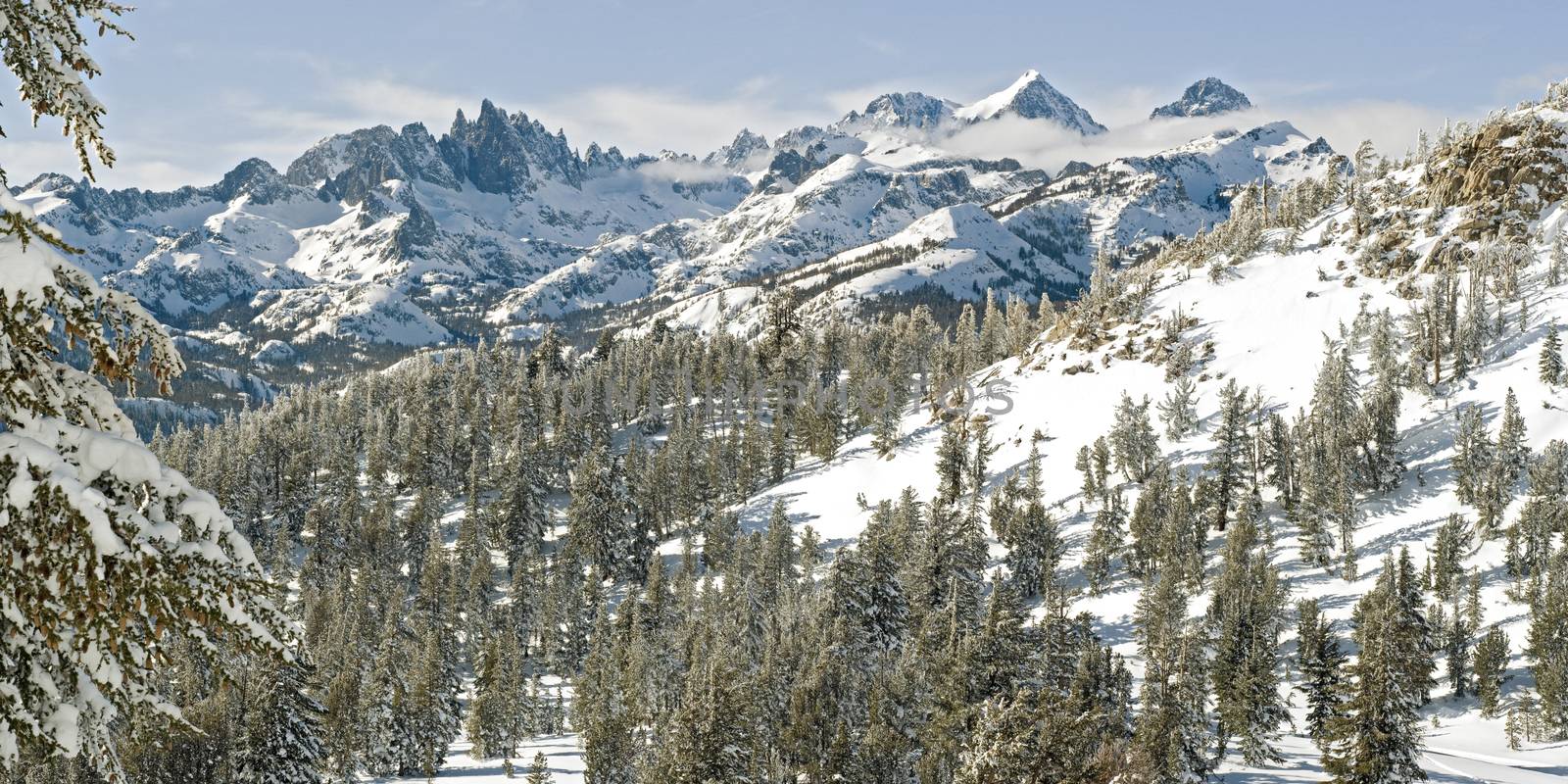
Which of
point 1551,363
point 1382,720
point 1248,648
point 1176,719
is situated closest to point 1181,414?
point 1551,363

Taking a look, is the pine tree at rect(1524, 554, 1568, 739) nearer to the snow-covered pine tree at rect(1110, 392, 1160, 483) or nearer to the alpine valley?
the alpine valley

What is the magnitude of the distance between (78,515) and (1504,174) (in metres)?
158

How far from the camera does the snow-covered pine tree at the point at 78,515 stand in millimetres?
5324

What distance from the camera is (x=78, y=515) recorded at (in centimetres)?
521

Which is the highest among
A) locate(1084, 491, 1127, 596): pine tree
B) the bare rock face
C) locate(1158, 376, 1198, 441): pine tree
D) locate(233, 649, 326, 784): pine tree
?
the bare rock face

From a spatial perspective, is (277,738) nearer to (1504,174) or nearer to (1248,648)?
(1248,648)

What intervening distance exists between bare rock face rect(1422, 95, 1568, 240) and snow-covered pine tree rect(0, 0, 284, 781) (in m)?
146

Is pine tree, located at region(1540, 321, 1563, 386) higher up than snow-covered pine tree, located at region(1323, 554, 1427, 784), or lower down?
higher up

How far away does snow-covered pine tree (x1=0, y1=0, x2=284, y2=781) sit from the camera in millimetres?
5324

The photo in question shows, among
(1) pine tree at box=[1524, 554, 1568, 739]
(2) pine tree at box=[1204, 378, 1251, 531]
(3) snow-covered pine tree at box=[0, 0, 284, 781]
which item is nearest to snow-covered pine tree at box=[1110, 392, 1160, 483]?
(2) pine tree at box=[1204, 378, 1251, 531]

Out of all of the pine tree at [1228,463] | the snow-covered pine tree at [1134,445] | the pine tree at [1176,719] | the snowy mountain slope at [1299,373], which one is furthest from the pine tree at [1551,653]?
the snow-covered pine tree at [1134,445]

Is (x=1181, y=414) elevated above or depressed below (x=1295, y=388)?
below

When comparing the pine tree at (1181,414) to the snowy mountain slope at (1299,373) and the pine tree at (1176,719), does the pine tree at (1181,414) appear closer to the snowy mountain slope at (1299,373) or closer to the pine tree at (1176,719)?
the snowy mountain slope at (1299,373)

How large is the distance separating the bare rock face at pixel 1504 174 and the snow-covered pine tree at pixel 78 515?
146 metres
